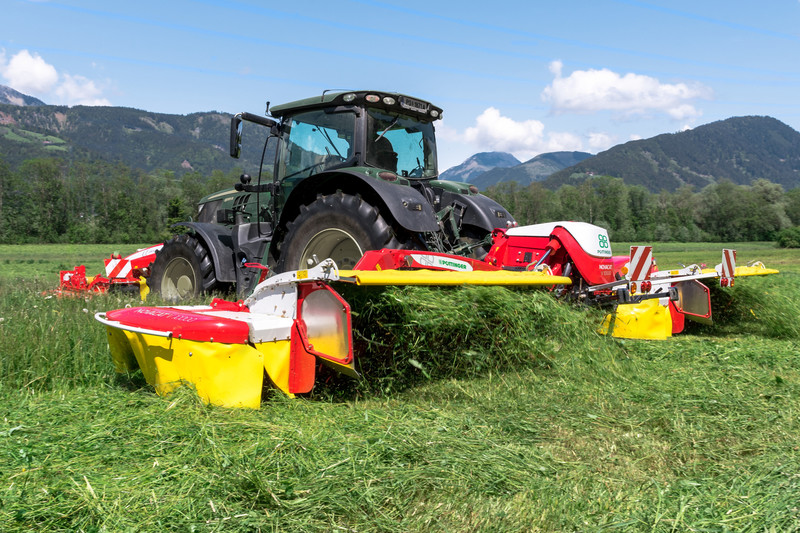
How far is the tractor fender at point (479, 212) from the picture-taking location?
6.05 metres

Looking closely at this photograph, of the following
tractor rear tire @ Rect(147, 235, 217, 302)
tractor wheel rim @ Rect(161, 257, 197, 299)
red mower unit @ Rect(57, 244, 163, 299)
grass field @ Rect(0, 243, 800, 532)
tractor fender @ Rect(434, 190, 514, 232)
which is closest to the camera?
grass field @ Rect(0, 243, 800, 532)

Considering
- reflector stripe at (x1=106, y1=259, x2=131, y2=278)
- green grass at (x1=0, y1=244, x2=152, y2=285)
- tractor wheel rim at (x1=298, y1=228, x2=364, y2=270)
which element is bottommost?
green grass at (x1=0, y1=244, x2=152, y2=285)

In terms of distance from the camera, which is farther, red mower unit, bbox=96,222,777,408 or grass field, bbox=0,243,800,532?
Answer: red mower unit, bbox=96,222,777,408

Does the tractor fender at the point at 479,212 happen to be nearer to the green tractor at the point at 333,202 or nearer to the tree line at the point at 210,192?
the green tractor at the point at 333,202

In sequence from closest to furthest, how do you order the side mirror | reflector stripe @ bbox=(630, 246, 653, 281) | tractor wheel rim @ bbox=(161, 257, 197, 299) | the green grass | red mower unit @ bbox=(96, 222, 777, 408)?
red mower unit @ bbox=(96, 222, 777, 408) → reflector stripe @ bbox=(630, 246, 653, 281) → the side mirror → tractor wheel rim @ bbox=(161, 257, 197, 299) → the green grass

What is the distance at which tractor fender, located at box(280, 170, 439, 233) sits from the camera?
460 cm

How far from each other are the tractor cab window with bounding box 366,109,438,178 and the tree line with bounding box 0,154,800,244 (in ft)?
161

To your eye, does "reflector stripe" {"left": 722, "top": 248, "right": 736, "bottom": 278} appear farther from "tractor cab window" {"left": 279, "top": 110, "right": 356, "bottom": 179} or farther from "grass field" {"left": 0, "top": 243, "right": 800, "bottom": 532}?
"tractor cab window" {"left": 279, "top": 110, "right": 356, "bottom": 179}

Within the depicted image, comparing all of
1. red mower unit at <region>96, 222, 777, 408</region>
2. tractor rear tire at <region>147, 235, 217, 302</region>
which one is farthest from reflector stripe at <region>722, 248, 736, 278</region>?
tractor rear tire at <region>147, 235, 217, 302</region>

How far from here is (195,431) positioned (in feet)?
9.61

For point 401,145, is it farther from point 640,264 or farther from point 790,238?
point 790,238

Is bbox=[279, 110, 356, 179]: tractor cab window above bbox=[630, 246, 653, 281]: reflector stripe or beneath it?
above

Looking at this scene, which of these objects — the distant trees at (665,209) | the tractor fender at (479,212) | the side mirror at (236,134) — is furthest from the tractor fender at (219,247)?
the distant trees at (665,209)

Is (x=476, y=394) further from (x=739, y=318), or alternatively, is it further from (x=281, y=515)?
(x=739, y=318)
